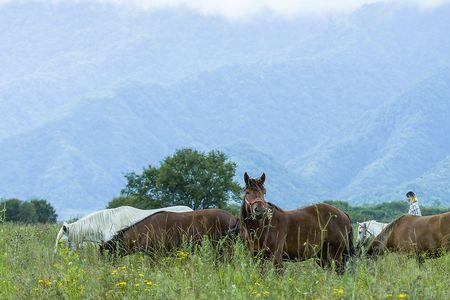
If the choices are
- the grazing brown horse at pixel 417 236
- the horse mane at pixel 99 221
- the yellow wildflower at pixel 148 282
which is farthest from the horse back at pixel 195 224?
the horse mane at pixel 99 221

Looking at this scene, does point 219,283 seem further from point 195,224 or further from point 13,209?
point 13,209

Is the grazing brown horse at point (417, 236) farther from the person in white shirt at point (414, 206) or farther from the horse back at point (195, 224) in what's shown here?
the person in white shirt at point (414, 206)

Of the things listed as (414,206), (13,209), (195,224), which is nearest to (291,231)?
(195,224)

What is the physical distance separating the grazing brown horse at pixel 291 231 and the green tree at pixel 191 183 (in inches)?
1024

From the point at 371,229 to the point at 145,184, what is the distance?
23.8m

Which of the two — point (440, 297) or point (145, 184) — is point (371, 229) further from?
point (145, 184)

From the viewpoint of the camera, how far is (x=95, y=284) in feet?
31.8

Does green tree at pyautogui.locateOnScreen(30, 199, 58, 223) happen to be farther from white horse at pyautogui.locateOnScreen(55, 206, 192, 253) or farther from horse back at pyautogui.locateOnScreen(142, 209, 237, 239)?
horse back at pyautogui.locateOnScreen(142, 209, 237, 239)

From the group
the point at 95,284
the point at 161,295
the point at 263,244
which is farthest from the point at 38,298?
the point at 263,244

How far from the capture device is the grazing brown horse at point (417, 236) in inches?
558

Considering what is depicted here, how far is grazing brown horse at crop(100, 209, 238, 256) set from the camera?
1335 centimetres

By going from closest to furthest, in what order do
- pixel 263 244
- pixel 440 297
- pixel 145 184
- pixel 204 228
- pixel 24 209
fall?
pixel 440 297 < pixel 263 244 < pixel 204 228 < pixel 145 184 < pixel 24 209

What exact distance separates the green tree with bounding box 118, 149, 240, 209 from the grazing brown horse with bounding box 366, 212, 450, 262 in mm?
23683

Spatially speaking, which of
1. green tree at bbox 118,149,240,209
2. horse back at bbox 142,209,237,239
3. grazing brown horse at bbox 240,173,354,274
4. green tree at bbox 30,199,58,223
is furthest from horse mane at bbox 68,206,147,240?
green tree at bbox 30,199,58,223
